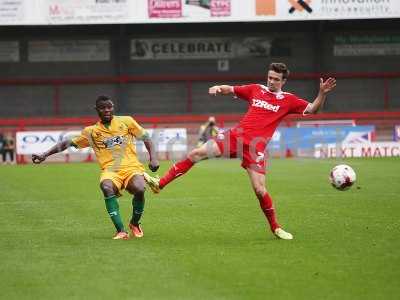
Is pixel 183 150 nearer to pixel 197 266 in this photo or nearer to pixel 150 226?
pixel 150 226

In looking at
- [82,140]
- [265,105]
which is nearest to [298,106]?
[265,105]

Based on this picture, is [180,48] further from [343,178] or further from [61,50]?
[343,178]

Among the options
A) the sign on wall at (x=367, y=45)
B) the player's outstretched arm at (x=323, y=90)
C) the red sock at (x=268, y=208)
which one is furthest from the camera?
the sign on wall at (x=367, y=45)

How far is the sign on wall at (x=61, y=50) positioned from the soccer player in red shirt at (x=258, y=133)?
30407 millimetres

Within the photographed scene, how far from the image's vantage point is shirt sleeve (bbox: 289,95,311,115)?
1118cm

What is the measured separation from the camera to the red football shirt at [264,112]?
11094 mm

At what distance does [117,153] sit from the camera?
1133 cm

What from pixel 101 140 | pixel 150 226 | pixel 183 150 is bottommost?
pixel 183 150

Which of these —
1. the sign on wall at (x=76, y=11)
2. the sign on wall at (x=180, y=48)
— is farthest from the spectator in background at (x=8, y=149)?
the sign on wall at (x=180, y=48)

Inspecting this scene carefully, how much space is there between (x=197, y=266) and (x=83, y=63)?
3276 centimetres

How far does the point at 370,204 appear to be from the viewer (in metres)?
15.5

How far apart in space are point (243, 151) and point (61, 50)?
3110 centimetres

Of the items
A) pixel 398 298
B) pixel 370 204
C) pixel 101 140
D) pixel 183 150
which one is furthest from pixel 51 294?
pixel 183 150

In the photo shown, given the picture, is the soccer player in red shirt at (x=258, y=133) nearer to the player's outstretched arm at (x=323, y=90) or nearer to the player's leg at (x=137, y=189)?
the player's outstretched arm at (x=323, y=90)
